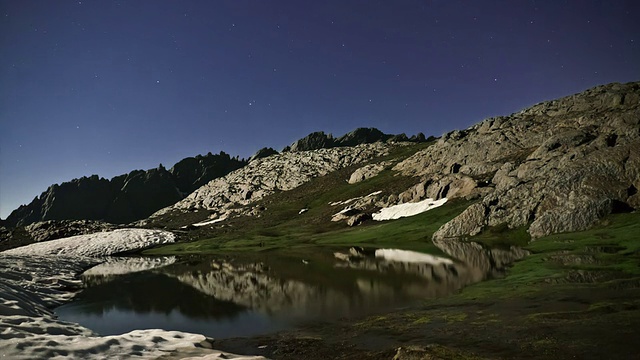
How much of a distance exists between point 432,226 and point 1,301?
344 ft

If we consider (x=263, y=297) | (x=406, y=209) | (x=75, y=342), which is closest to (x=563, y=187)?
(x=406, y=209)

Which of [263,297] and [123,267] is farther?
[123,267]

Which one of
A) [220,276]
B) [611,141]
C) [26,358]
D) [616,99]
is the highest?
[616,99]

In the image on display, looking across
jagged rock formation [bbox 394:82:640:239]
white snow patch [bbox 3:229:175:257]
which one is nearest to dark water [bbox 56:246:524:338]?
jagged rock formation [bbox 394:82:640:239]

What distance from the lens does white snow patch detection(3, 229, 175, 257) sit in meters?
141

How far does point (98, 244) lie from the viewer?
148m

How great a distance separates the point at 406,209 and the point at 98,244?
131m

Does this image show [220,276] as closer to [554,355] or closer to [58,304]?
[58,304]

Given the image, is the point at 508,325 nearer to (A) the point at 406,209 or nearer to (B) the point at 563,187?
(B) the point at 563,187

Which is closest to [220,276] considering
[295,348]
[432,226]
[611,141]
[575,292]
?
[295,348]

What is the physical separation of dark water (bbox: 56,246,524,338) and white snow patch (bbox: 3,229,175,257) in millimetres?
97171

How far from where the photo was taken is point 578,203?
75.4 meters

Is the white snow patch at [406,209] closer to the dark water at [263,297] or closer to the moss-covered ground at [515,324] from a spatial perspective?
the dark water at [263,297]

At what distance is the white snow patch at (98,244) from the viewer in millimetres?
141087
